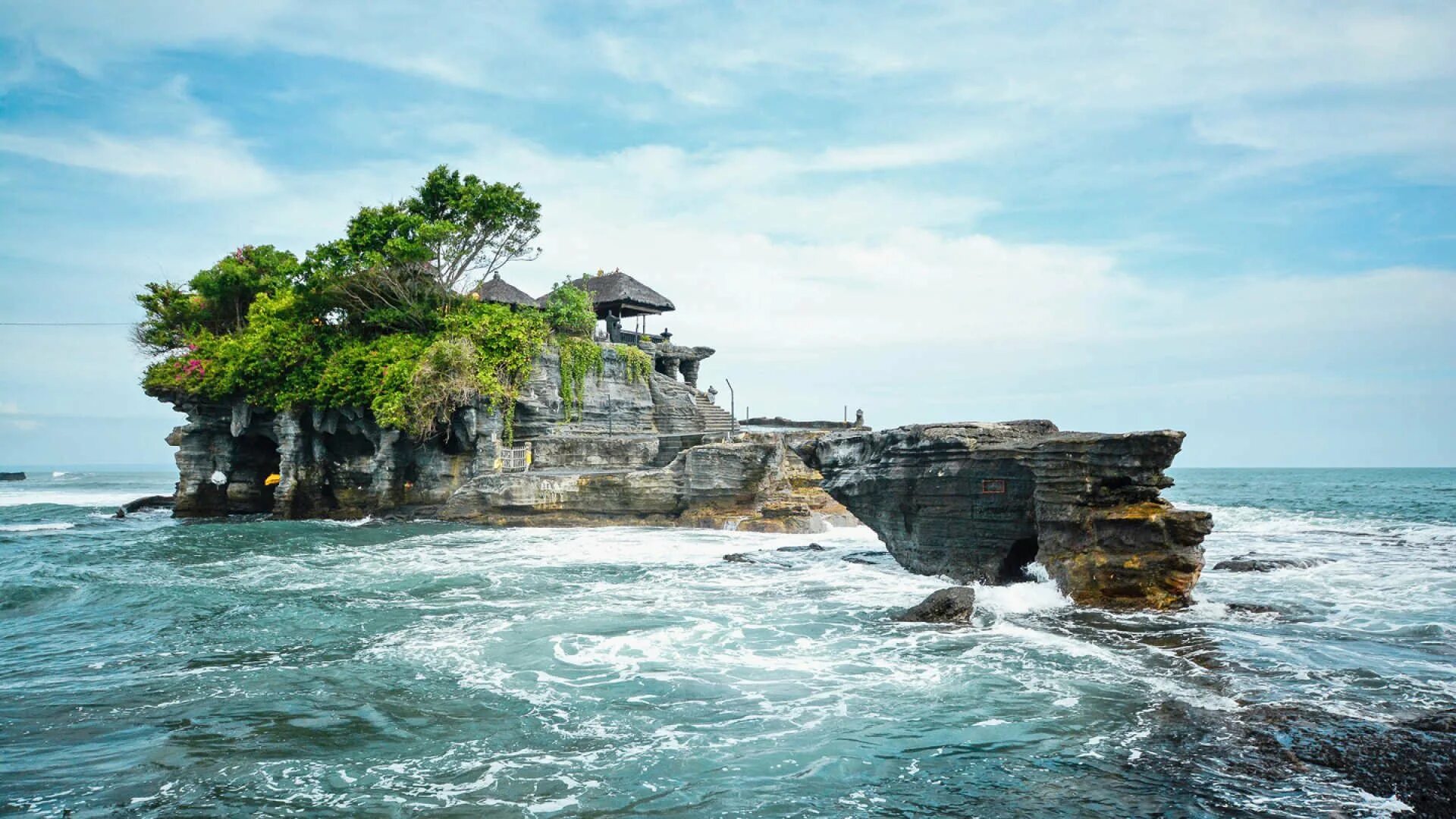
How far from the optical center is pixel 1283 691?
764cm

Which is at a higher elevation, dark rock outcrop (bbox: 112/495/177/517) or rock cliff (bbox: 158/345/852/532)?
rock cliff (bbox: 158/345/852/532)

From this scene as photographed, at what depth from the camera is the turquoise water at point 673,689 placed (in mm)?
5730

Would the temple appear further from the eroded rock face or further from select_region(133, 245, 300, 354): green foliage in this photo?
the eroded rock face

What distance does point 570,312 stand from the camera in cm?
3116

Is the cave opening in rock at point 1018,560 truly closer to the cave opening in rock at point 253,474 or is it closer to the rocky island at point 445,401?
the rocky island at point 445,401

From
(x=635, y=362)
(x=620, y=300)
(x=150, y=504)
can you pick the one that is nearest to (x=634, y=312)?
(x=620, y=300)

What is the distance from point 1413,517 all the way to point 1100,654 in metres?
27.7

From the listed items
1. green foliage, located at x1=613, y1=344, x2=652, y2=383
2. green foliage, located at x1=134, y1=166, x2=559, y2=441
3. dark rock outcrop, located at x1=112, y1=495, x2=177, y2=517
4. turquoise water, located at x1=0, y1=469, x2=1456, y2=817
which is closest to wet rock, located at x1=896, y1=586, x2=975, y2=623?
turquoise water, located at x1=0, y1=469, x2=1456, y2=817

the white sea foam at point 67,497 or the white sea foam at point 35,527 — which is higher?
the white sea foam at point 67,497

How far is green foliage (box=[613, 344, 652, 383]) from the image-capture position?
1253 inches

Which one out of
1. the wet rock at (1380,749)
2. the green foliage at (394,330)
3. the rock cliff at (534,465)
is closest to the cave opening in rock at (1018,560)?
the wet rock at (1380,749)

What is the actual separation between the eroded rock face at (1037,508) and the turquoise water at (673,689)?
0.61 m

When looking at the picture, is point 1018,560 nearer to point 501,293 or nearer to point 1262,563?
point 1262,563

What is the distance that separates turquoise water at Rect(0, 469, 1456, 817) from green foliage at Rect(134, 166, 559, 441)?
35.6 feet
